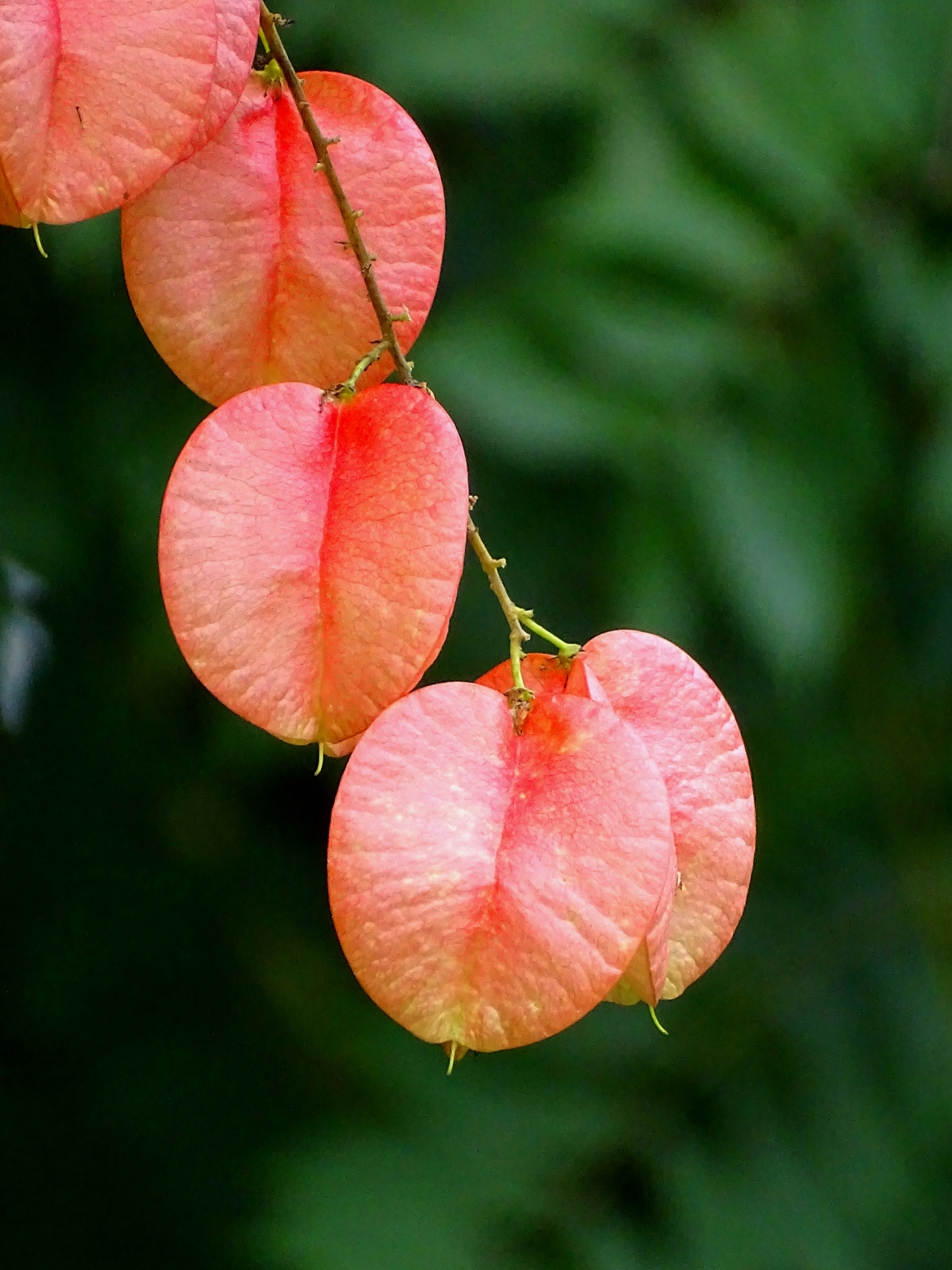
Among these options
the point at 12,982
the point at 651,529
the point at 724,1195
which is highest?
the point at 651,529

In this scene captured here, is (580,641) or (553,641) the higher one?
(553,641)

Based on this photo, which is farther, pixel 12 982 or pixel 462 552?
pixel 12 982

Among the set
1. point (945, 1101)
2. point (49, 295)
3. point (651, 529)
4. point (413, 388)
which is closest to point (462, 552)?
point (413, 388)

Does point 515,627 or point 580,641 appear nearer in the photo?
point 515,627

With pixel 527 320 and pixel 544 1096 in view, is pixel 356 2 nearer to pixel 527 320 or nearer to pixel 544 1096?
pixel 527 320

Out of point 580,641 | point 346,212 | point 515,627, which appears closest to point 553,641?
point 515,627

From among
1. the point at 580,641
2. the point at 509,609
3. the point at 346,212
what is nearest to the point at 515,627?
the point at 509,609

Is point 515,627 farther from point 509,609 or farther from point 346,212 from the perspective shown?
point 346,212
